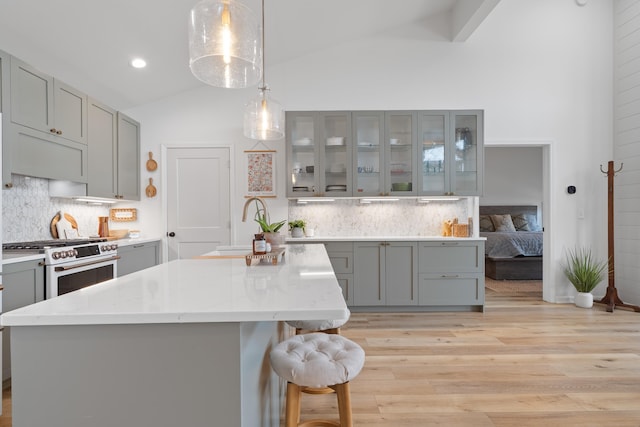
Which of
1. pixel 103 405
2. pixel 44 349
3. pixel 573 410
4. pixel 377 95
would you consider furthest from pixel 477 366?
pixel 377 95

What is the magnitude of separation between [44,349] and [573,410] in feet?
8.49

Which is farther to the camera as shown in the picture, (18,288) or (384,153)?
(384,153)

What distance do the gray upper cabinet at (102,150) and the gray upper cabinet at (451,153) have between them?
3.47m

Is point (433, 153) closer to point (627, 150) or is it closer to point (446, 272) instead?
point (446, 272)

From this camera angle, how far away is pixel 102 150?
356 centimetres

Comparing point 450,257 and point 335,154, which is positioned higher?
point 335,154

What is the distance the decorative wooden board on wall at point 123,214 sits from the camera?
4.25 metres

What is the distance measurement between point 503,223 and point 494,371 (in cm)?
505

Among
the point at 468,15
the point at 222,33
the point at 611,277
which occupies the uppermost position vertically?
the point at 468,15

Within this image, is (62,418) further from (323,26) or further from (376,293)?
(323,26)

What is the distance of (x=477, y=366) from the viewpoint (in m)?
2.53

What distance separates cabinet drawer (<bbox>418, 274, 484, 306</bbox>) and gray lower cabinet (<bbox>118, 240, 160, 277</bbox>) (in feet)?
10.4

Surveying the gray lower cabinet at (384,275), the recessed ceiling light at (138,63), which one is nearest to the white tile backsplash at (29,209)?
the recessed ceiling light at (138,63)

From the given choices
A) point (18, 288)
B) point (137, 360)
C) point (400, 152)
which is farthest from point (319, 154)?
point (137, 360)
